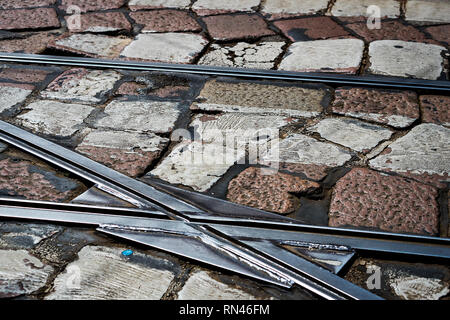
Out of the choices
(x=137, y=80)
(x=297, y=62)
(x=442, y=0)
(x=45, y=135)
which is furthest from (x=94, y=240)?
(x=442, y=0)

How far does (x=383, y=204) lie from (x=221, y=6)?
Answer: 7.70 feet

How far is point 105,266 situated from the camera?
1.78m

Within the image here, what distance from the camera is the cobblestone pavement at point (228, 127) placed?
1754 millimetres

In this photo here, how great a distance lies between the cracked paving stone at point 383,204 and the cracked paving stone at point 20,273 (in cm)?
94

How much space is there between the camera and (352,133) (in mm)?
2502

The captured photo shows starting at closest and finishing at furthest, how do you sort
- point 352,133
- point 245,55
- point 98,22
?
point 352,133 < point 245,55 < point 98,22

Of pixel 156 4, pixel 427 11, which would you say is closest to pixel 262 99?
pixel 156 4

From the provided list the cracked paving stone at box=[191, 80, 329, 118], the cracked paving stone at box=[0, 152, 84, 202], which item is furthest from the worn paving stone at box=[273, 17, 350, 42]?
the cracked paving stone at box=[0, 152, 84, 202]

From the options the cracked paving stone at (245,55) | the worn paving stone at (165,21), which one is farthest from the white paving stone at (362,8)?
the worn paving stone at (165,21)

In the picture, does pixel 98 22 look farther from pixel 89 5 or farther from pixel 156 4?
pixel 156 4

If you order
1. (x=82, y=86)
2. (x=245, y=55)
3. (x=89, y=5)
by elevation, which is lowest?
(x=82, y=86)

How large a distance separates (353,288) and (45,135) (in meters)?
1.52

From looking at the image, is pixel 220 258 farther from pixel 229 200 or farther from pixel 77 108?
pixel 77 108
